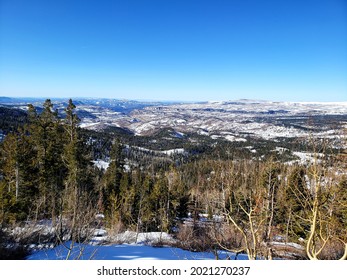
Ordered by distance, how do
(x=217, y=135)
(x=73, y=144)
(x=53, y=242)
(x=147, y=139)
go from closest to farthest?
(x=53, y=242), (x=73, y=144), (x=147, y=139), (x=217, y=135)

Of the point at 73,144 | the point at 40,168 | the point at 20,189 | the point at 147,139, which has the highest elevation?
the point at 73,144

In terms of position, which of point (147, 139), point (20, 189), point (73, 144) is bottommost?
point (147, 139)

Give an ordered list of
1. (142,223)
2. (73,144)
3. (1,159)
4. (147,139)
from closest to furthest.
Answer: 1. (73,144)
2. (1,159)
3. (142,223)
4. (147,139)

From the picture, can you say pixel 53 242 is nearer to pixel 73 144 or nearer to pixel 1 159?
pixel 73 144

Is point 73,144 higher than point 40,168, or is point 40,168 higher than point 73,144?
point 73,144
